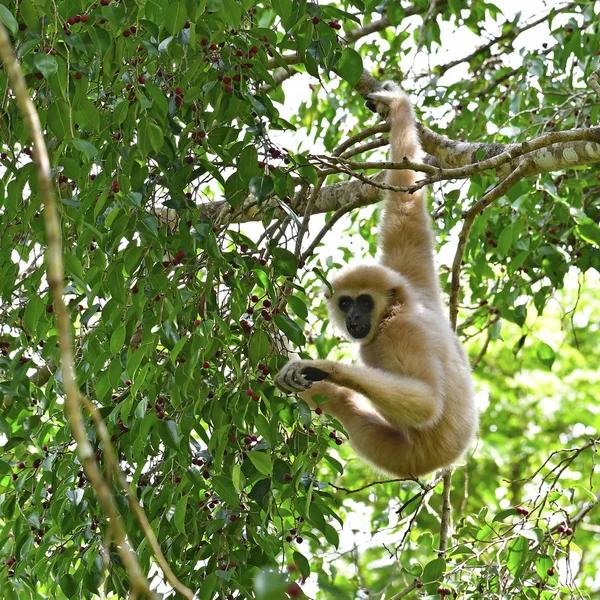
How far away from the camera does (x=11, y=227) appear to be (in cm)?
317

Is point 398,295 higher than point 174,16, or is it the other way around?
point 398,295

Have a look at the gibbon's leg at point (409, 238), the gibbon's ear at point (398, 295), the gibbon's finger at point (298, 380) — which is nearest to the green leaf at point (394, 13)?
the gibbon's leg at point (409, 238)

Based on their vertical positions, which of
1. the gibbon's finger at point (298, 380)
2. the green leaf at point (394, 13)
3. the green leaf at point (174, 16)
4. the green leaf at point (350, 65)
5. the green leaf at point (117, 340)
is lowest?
the green leaf at point (117, 340)

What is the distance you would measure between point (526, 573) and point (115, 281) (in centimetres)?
230

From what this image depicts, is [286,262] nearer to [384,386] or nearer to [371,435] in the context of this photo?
[384,386]

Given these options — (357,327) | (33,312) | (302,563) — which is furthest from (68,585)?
(357,327)

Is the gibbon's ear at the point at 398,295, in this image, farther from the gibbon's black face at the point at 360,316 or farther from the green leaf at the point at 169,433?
the green leaf at the point at 169,433

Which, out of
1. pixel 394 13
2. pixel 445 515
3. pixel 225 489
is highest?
pixel 394 13

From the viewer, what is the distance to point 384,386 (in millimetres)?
4062

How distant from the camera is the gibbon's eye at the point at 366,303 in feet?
16.3

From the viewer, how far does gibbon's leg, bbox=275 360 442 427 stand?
371 centimetres

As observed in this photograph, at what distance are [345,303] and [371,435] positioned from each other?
35.0 inches

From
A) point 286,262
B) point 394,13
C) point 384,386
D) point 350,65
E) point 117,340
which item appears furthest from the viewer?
point 394,13

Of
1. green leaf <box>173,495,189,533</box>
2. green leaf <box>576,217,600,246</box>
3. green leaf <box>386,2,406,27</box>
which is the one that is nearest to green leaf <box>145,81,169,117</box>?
green leaf <box>173,495,189,533</box>
